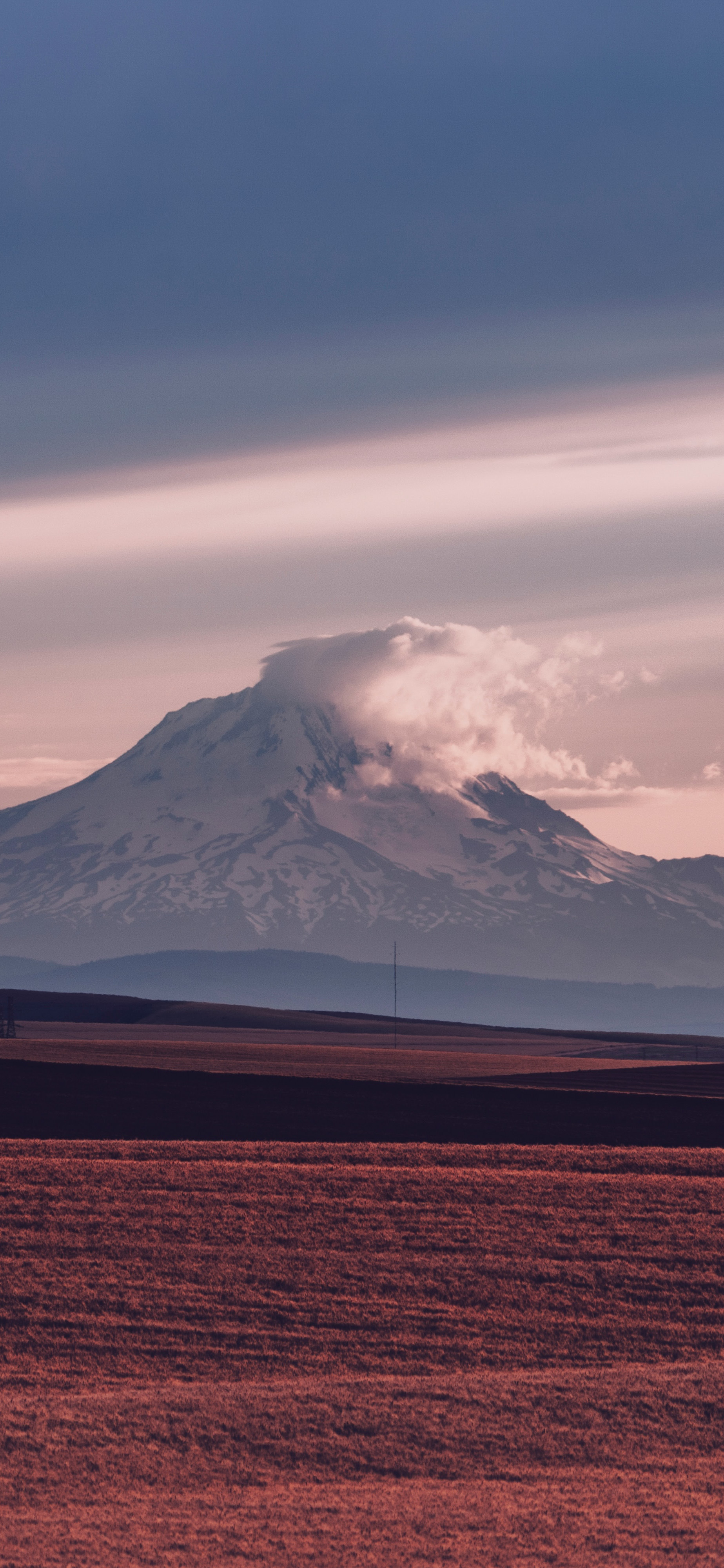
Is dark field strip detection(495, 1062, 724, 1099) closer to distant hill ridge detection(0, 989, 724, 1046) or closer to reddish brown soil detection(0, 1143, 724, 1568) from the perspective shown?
reddish brown soil detection(0, 1143, 724, 1568)

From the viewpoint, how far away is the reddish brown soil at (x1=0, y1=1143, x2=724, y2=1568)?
16219mm

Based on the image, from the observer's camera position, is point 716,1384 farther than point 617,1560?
Yes

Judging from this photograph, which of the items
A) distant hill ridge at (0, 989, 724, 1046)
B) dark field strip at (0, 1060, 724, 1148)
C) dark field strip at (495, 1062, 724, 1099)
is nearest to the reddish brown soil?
dark field strip at (0, 1060, 724, 1148)

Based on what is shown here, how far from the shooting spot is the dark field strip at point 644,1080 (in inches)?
2950

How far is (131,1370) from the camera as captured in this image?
21562mm

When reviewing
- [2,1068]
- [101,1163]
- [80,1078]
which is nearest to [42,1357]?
[101,1163]

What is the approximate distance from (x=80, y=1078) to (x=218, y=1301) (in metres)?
41.2

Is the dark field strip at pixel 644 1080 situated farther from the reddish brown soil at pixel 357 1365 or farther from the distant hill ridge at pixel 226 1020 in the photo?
the distant hill ridge at pixel 226 1020

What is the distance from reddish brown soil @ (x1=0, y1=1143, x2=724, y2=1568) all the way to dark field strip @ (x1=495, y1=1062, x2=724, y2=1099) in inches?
1446

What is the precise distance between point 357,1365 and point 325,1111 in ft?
104

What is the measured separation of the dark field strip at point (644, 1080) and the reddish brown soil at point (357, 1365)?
120 feet

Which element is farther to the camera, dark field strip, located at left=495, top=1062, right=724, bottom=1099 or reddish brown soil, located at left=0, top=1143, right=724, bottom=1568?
dark field strip, located at left=495, top=1062, right=724, bottom=1099

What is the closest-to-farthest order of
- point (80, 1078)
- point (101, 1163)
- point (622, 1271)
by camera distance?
point (622, 1271) < point (101, 1163) < point (80, 1078)

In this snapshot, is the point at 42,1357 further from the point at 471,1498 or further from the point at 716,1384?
the point at 716,1384
